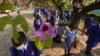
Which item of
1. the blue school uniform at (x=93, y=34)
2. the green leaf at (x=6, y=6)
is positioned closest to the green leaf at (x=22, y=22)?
the green leaf at (x=6, y=6)

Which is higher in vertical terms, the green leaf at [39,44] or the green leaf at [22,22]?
the green leaf at [22,22]

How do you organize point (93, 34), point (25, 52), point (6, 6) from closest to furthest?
1. point (6, 6)
2. point (25, 52)
3. point (93, 34)

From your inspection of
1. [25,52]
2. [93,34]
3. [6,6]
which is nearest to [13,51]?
[25,52]

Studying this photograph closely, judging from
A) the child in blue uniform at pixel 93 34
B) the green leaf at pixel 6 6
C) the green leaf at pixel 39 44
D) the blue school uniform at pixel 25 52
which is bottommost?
the child in blue uniform at pixel 93 34

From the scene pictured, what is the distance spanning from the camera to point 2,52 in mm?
8711

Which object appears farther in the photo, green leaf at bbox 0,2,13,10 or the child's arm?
the child's arm

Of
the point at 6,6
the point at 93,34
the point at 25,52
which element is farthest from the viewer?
the point at 93,34

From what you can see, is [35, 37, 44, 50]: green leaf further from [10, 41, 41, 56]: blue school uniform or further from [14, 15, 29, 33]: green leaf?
[10, 41, 41, 56]: blue school uniform

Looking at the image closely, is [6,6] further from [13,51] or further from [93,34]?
[93,34]

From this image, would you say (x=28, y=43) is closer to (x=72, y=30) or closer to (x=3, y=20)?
(x=3, y=20)

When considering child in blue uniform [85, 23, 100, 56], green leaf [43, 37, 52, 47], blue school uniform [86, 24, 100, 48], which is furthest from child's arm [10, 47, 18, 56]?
blue school uniform [86, 24, 100, 48]

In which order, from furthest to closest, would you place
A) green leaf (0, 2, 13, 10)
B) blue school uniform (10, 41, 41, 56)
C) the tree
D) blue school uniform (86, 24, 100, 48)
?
blue school uniform (86, 24, 100, 48), blue school uniform (10, 41, 41, 56), green leaf (0, 2, 13, 10), the tree

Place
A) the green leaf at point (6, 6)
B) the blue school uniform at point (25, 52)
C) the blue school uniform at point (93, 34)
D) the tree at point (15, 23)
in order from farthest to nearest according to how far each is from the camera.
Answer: the blue school uniform at point (93, 34), the blue school uniform at point (25, 52), the green leaf at point (6, 6), the tree at point (15, 23)

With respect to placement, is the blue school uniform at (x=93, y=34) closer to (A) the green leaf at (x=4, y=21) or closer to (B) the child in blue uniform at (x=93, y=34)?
(B) the child in blue uniform at (x=93, y=34)
